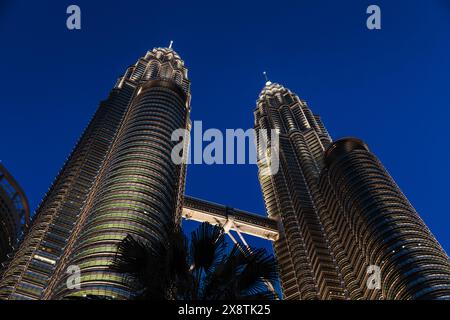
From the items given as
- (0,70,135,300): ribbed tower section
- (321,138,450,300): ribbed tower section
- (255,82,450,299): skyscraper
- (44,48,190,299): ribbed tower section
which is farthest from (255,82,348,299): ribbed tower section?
(0,70,135,300): ribbed tower section

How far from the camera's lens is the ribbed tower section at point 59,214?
87.4 meters

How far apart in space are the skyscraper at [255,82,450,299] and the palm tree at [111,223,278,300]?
183ft

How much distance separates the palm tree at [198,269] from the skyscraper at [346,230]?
55.8 m

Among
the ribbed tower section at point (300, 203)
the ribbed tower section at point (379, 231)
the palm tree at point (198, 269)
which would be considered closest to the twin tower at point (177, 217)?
the ribbed tower section at point (379, 231)

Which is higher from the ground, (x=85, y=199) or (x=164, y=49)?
(x=164, y=49)

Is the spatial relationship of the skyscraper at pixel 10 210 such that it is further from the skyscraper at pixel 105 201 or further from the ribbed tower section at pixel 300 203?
the ribbed tower section at pixel 300 203

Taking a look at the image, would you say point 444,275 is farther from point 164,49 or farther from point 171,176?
point 164,49

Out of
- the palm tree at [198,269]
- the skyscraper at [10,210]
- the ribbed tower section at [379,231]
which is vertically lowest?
the palm tree at [198,269]

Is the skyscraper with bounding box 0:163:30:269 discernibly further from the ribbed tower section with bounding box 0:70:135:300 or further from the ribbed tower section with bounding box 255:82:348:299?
the ribbed tower section with bounding box 255:82:348:299

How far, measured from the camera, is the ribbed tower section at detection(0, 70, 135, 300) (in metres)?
87.4

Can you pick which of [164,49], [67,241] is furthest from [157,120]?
[164,49]

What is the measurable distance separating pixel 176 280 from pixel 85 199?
342ft

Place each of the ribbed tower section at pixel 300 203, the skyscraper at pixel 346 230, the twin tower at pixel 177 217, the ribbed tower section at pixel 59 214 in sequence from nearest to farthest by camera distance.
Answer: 1. the twin tower at pixel 177 217
2. the skyscraper at pixel 346 230
3. the ribbed tower section at pixel 59 214
4. the ribbed tower section at pixel 300 203
